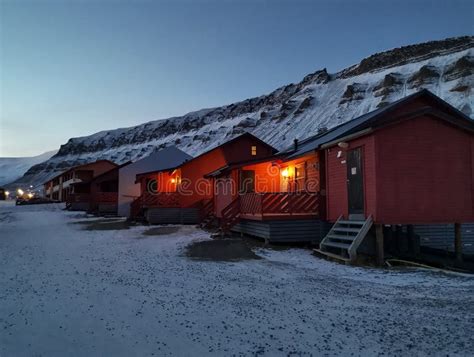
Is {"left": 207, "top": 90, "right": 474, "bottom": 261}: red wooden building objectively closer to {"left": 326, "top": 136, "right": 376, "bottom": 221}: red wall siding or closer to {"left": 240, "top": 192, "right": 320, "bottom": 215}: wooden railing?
{"left": 326, "top": 136, "right": 376, "bottom": 221}: red wall siding

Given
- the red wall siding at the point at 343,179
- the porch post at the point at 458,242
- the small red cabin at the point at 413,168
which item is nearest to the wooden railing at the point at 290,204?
the red wall siding at the point at 343,179

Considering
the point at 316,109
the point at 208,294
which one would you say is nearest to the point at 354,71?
the point at 316,109

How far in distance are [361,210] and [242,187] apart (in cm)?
894

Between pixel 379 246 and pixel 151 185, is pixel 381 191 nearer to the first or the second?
pixel 379 246

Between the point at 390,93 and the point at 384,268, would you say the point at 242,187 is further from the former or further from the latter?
the point at 390,93

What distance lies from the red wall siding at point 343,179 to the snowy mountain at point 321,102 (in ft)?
156

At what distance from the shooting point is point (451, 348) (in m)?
4.41

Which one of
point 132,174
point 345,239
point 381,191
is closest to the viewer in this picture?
point 381,191

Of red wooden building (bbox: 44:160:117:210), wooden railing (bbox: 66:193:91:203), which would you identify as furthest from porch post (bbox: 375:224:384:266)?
red wooden building (bbox: 44:160:117:210)

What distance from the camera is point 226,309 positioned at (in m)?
5.85

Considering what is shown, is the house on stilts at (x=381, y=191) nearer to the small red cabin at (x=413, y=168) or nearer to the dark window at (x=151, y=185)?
the small red cabin at (x=413, y=168)

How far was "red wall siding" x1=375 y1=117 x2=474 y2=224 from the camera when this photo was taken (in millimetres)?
11203

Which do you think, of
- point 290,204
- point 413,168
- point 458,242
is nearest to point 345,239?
point 413,168

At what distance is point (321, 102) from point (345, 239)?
3494 inches
